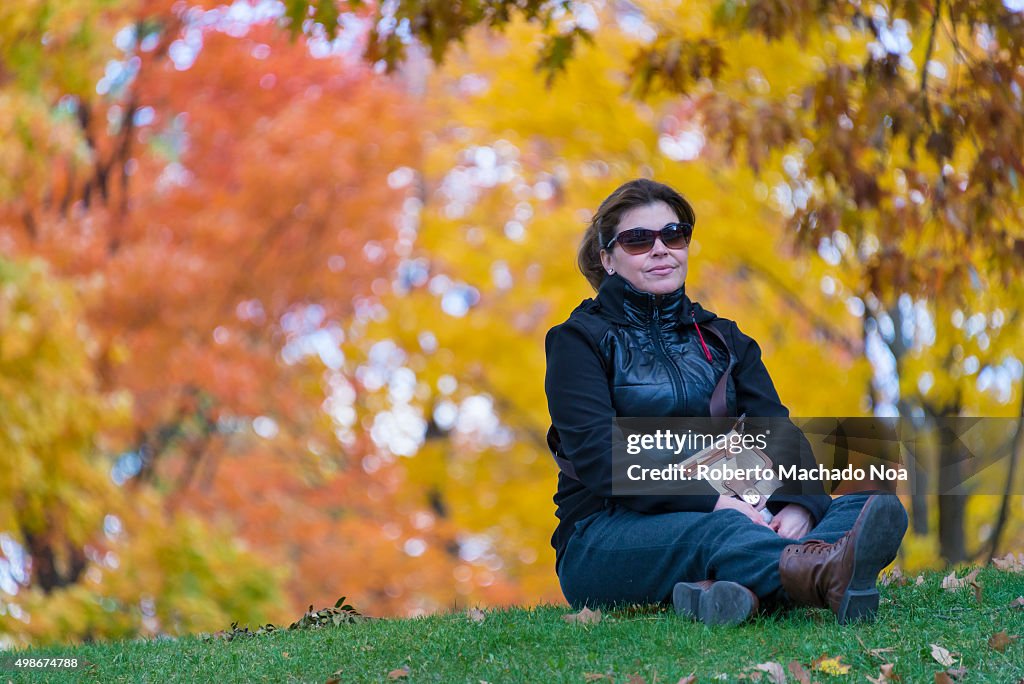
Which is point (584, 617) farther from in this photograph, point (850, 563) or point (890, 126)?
point (890, 126)

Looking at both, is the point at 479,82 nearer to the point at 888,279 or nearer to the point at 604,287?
the point at 888,279

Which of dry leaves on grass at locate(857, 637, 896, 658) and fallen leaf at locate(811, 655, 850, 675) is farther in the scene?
dry leaves on grass at locate(857, 637, 896, 658)

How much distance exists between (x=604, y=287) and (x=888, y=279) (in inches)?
90.5

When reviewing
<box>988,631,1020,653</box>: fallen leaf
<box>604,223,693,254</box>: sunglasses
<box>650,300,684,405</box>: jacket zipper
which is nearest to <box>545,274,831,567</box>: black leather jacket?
<box>650,300,684,405</box>: jacket zipper

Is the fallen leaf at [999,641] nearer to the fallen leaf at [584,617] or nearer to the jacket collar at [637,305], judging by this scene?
the fallen leaf at [584,617]

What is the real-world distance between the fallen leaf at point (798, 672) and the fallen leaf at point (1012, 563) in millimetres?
1997

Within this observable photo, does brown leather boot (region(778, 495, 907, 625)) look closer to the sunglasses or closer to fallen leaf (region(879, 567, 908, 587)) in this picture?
fallen leaf (region(879, 567, 908, 587))

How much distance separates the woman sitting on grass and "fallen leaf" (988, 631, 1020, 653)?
0.31m

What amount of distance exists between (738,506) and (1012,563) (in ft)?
6.19

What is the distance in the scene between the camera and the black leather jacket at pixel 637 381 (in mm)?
3512

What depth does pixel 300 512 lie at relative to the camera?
1220 cm

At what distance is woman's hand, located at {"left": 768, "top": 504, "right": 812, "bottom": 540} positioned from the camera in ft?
11.4

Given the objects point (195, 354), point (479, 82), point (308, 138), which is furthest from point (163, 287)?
point (479, 82)

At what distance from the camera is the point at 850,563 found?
2.95 m
